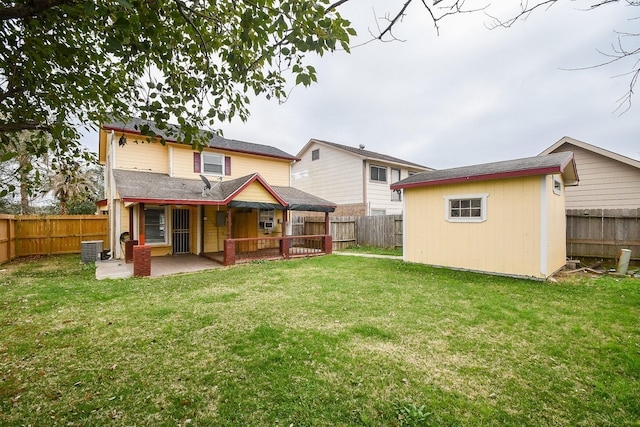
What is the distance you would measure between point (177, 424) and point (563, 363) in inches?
169

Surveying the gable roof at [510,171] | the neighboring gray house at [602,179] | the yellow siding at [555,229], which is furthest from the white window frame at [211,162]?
the neighboring gray house at [602,179]

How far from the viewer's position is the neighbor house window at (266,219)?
46.0 feet

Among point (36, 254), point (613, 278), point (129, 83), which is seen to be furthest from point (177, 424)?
point (36, 254)

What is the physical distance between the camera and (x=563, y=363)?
132 inches

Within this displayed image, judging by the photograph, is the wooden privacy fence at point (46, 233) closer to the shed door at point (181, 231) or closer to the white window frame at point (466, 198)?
the shed door at point (181, 231)

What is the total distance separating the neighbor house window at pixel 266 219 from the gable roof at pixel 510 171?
21.9 ft

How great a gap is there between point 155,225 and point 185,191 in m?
2.76

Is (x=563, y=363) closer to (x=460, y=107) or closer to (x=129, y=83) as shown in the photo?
(x=129, y=83)

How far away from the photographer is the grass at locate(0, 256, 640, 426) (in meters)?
2.54

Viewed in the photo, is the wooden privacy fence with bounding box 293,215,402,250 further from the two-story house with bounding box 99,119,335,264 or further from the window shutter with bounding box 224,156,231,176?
the window shutter with bounding box 224,156,231,176

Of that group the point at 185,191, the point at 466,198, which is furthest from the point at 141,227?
the point at 466,198

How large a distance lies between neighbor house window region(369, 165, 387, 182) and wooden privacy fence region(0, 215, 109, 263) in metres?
15.1

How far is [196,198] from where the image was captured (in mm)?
10094

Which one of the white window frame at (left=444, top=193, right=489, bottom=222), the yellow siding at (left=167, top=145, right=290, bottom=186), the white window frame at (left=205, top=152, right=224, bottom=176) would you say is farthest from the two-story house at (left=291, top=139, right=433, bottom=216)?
the white window frame at (left=444, top=193, right=489, bottom=222)
